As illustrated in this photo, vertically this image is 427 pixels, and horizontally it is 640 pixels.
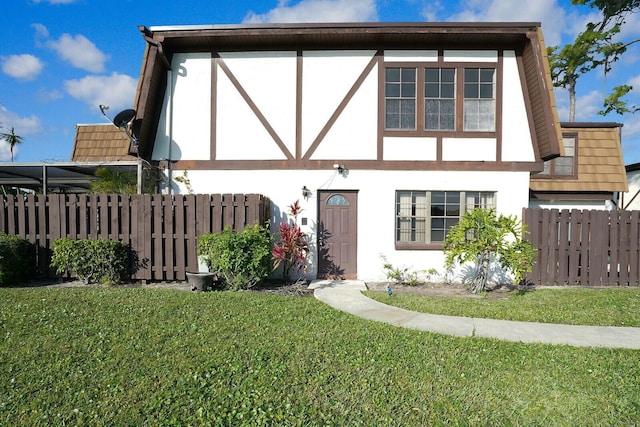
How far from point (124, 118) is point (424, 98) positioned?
7.43 m

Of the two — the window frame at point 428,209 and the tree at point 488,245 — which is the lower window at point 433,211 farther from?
the tree at point 488,245

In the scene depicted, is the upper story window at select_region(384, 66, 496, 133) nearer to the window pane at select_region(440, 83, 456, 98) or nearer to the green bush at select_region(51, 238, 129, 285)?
the window pane at select_region(440, 83, 456, 98)

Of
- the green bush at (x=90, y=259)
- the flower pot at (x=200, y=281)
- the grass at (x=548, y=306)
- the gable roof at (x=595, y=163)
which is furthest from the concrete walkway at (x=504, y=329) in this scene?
the gable roof at (x=595, y=163)

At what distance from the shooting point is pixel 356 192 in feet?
29.9

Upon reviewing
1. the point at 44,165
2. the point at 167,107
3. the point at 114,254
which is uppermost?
the point at 167,107

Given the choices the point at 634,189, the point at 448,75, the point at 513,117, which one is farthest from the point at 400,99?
the point at 634,189

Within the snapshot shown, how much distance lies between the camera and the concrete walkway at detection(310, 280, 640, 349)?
4867 mm

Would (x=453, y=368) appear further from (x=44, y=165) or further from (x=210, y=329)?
(x=44, y=165)

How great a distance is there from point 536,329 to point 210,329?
188 inches

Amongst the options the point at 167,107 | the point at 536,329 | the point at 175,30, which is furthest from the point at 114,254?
the point at 536,329

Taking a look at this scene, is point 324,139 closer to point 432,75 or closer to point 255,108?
point 255,108

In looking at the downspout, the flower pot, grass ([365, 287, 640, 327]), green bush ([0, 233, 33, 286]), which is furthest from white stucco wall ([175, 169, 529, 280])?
green bush ([0, 233, 33, 286])

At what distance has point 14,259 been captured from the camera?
7879 millimetres

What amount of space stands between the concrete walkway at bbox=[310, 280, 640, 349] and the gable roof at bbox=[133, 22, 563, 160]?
4.52 metres
